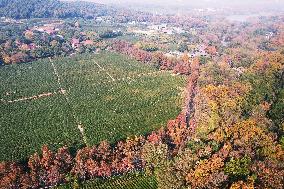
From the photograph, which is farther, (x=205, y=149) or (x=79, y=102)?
(x=79, y=102)

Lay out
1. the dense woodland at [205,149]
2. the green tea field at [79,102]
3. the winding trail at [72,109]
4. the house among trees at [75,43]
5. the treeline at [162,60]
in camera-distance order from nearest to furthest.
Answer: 1. the dense woodland at [205,149]
2. the green tea field at [79,102]
3. the winding trail at [72,109]
4. the treeline at [162,60]
5. the house among trees at [75,43]

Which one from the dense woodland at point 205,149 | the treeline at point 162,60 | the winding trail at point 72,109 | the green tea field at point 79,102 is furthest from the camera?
the treeline at point 162,60

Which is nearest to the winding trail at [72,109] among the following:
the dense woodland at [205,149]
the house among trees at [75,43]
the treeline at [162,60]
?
the dense woodland at [205,149]

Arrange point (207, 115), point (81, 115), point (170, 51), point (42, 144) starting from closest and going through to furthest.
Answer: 1. point (42, 144)
2. point (207, 115)
3. point (81, 115)
4. point (170, 51)

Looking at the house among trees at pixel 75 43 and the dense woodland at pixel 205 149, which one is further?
the house among trees at pixel 75 43

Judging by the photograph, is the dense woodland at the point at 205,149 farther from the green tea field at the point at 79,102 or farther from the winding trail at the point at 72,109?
the winding trail at the point at 72,109

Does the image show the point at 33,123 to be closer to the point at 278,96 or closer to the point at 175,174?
the point at 175,174

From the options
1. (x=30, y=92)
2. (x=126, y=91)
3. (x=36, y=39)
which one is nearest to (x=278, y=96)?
(x=126, y=91)

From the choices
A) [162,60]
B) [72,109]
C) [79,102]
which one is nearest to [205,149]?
[72,109]

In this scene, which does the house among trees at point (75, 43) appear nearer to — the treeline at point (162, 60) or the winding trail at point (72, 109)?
the treeline at point (162, 60)

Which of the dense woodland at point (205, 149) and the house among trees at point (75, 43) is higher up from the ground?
the house among trees at point (75, 43)

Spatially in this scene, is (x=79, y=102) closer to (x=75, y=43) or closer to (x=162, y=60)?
(x=162, y=60)
